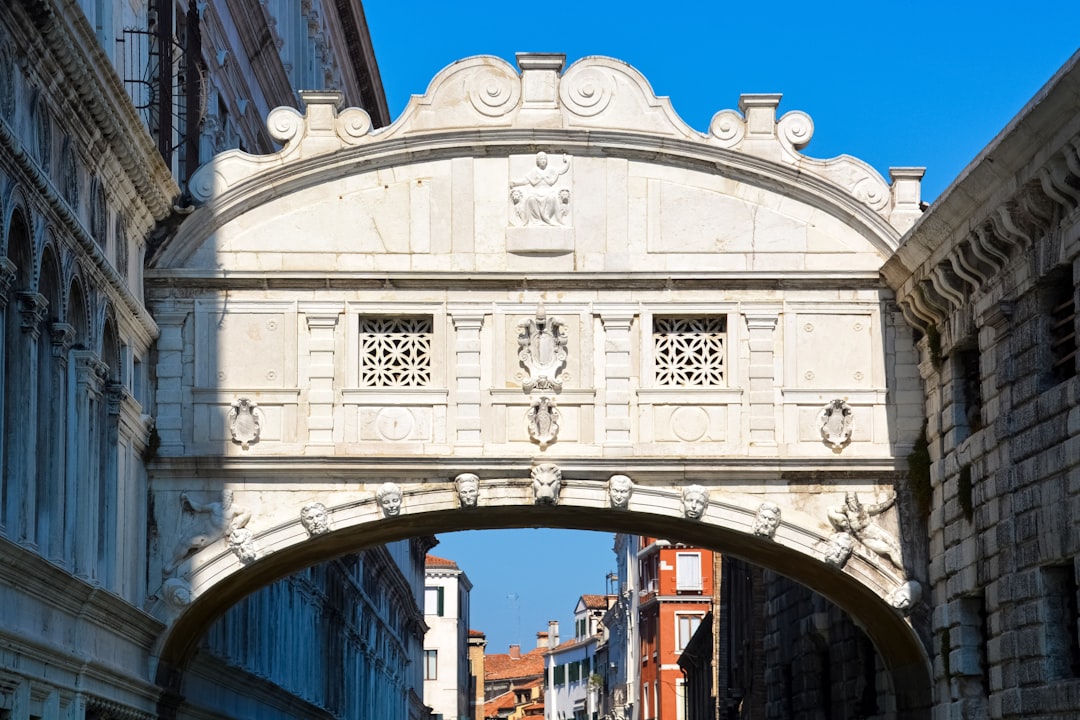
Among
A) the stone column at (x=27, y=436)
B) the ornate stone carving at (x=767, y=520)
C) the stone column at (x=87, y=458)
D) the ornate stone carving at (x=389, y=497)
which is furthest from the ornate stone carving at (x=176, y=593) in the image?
the ornate stone carving at (x=767, y=520)

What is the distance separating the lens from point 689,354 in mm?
22922

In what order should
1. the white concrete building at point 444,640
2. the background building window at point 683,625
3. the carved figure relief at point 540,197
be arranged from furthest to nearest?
1. the white concrete building at point 444,640
2. the background building window at point 683,625
3. the carved figure relief at point 540,197

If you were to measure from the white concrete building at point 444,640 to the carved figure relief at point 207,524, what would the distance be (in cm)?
6393

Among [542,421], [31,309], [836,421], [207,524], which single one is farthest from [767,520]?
[31,309]

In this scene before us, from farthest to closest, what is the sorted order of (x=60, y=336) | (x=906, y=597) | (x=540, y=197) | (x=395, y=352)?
(x=540, y=197)
(x=395, y=352)
(x=906, y=597)
(x=60, y=336)

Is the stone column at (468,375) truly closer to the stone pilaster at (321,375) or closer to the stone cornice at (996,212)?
the stone pilaster at (321,375)

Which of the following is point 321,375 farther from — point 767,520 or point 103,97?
point 767,520

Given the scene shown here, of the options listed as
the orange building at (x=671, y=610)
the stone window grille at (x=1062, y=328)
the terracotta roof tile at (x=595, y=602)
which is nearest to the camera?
the stone window grille at (x=1062, y=328)

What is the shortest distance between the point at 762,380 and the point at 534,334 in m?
2.52

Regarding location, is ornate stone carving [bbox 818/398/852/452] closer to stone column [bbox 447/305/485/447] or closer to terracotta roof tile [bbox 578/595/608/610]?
stone column [bbox 447/305/485/447]

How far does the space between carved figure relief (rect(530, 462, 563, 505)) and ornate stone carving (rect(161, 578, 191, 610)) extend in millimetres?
3845

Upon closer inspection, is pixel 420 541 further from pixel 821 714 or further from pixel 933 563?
pixel 933 563

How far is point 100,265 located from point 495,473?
196 inches

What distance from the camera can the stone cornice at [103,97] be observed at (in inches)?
680
